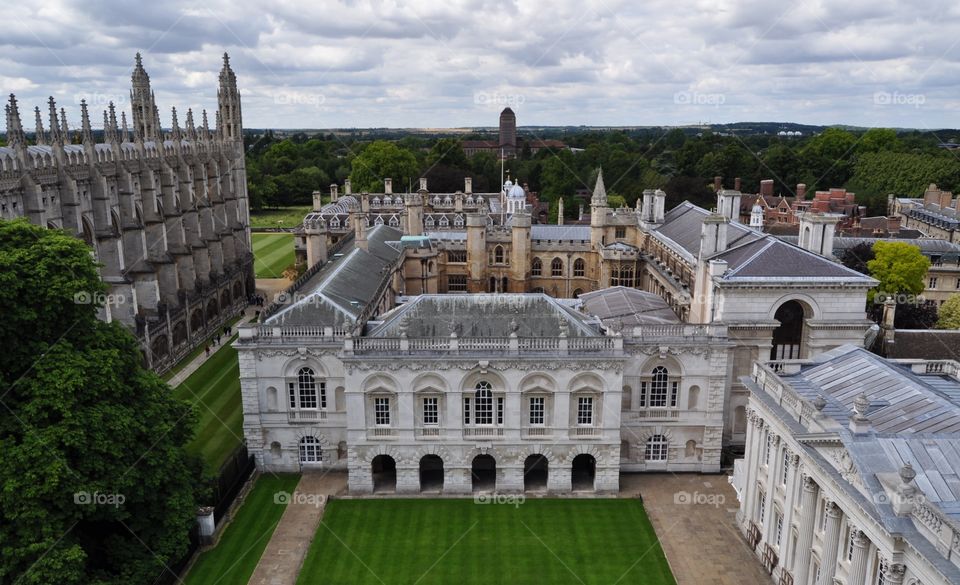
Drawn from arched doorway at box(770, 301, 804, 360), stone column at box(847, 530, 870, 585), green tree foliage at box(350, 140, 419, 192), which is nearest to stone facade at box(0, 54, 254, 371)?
stone column at box(847, 530, 870, 585)

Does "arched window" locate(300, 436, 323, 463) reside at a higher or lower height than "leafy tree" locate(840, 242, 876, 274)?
lower

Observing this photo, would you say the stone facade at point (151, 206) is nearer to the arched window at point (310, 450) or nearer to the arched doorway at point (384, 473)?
the arched window at point (310, 450)

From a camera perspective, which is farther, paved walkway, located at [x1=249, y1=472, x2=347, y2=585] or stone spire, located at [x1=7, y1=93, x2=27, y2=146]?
stone spire, located at [x1=7, y1=93, x2=27, y2=146]

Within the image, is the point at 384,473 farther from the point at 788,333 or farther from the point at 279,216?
the point at 279,216

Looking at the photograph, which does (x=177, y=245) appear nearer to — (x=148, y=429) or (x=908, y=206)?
(x=148, y=429)

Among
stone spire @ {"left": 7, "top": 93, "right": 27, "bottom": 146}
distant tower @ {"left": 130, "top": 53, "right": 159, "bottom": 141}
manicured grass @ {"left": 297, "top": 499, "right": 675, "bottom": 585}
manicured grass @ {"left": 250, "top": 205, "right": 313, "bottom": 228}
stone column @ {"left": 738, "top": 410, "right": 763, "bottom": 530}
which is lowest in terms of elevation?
manicured grass @ {"left": 297, "top": 499, "right": 675, "bottom": 585}

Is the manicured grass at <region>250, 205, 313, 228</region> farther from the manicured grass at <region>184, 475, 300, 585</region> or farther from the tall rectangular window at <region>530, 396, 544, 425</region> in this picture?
the tall rectangular window at <region>530, 396, 544, 425</region>

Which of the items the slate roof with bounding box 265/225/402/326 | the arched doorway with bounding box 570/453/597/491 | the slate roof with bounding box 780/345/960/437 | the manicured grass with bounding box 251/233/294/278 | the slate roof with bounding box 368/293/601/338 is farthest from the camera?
the manicured grass with bounding box 251/233/294/278
